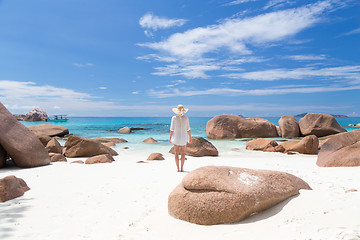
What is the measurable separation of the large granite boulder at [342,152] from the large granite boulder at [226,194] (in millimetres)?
3804

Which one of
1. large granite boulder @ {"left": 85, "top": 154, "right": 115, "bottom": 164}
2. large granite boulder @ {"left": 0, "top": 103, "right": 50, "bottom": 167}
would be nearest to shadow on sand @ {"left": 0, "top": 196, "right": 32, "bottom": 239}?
large granite boulder @ {"left": 0, "top": 103, "right": 50, "bottom": 167}

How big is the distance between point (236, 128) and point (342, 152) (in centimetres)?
1557

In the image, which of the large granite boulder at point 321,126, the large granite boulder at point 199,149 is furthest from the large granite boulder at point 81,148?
the large granite boulder at point 321,126

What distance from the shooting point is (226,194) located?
359cm

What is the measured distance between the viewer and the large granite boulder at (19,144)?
24.2ft

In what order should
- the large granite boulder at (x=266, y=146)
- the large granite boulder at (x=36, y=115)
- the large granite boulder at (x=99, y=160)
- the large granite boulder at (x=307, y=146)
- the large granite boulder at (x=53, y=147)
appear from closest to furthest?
the large granite boulder at (x=99, y=160) → the large granite boulder at (x=53, y=147) → the large granite boulder at (x=307, y=146) → the large granite boulder at (x=266, y=146) → the large granite boulder at (x=36, y=115)

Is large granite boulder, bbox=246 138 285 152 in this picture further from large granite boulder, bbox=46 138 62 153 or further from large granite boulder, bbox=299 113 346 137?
large granite boulder, bbox=299 113 346 137

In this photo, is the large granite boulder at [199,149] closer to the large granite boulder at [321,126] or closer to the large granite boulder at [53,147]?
the large granite boulder at [53,147]

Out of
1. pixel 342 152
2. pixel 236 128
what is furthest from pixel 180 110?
pixel 236 128

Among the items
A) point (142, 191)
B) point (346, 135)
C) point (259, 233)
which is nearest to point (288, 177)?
point (259, 233)

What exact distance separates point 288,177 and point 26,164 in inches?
291

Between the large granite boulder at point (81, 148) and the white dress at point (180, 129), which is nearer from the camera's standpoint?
the white dress at point (180, 129)

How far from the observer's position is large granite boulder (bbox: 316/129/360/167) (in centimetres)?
686

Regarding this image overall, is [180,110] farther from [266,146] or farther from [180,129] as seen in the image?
[266,146]
